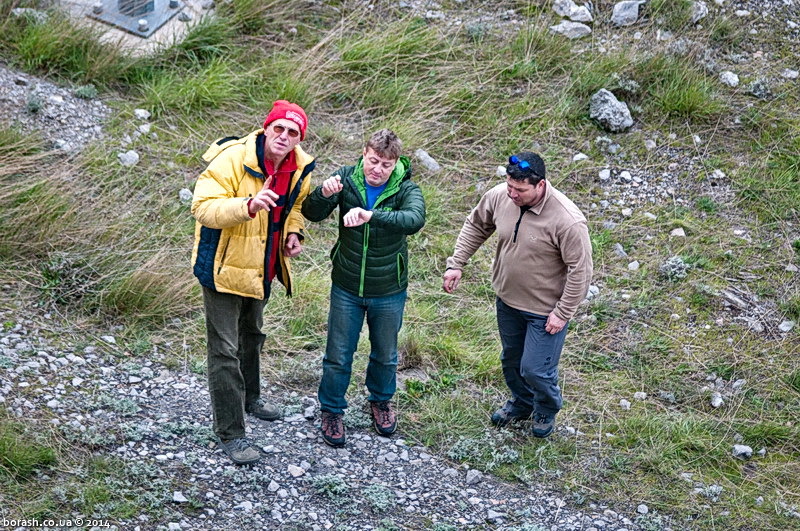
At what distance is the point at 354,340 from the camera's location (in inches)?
178

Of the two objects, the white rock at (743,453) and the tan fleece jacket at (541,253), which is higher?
the tan fleece jacket at (541,253)

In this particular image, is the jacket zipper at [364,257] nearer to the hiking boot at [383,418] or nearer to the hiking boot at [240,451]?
the hiking boot at [383,418]

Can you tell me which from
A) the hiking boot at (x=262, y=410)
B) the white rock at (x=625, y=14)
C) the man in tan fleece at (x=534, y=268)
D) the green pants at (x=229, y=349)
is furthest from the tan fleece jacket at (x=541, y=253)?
the white rock at (x=625, y=14)

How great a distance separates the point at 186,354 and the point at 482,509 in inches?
81.5

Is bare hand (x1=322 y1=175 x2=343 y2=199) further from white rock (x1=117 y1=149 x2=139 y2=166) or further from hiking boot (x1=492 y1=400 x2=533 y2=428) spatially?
white rock (x1=117 y1=149 x2=139 y2=166)

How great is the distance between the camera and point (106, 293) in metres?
5.45

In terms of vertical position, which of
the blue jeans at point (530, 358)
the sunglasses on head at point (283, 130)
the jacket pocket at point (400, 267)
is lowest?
the blue jeans at point (530, 358)

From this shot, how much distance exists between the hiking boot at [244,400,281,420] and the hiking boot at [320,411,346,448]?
30 centimetres

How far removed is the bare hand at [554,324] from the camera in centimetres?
440

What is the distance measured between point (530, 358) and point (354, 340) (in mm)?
933

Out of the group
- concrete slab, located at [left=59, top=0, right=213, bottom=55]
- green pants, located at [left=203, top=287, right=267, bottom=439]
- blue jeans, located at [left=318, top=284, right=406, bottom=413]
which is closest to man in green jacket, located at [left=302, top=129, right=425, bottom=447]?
blue jeans, located at [left=318, top=284, right=406, bottom=413]

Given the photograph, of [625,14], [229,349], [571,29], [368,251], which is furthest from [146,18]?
[229,349]

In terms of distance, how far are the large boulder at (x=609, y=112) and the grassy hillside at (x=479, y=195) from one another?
108 mm

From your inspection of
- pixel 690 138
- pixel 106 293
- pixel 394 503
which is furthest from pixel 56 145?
pixel 690 138
